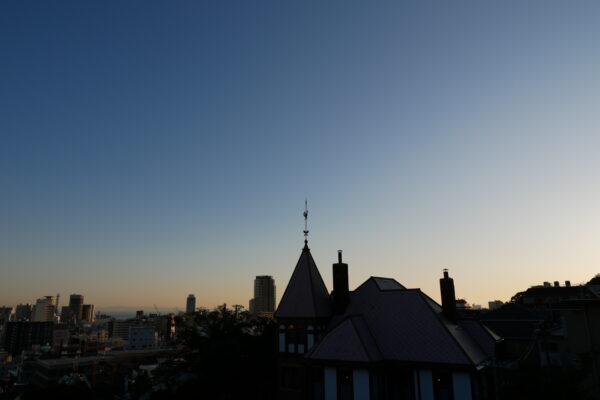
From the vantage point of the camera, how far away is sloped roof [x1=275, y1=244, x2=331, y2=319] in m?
31.6

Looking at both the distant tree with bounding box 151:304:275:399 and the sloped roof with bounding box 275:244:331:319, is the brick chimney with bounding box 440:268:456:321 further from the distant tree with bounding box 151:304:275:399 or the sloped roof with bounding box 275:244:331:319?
the distant tree with bounding box 151:304:275:399

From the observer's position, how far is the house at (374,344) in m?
25.6

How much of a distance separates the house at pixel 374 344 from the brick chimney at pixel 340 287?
8 centimetres

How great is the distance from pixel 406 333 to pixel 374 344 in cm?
239

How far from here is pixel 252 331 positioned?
142ft

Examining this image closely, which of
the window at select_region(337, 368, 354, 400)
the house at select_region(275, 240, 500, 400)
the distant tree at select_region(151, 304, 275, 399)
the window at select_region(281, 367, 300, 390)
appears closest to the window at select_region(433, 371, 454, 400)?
the house at select_region(275, 240, 500, 400)

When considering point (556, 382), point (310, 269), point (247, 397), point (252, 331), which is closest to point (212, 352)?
point (247, 397)

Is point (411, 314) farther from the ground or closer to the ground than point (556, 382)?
farther from the ground

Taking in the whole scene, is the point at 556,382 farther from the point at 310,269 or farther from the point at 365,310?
the point at 310,269

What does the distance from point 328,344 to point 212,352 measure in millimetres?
12611

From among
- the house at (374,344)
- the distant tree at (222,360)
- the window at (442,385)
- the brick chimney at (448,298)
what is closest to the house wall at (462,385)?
the house at (374,344)

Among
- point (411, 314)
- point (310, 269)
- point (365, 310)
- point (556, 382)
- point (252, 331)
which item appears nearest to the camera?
point (556, 382)

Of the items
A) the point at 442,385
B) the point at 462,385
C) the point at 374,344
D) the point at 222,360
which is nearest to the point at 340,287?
the point at 374,344

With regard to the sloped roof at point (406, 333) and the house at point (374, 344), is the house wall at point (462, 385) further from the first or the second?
the sloped roof at point (406, 333)
